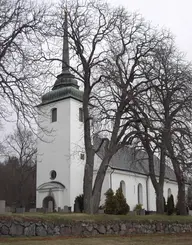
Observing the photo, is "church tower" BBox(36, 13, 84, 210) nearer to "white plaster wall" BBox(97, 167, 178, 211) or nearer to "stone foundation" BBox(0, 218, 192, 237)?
"white plaster wall" BBox(97, 167, 178, 211)

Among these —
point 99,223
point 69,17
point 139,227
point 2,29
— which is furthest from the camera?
point 69,17

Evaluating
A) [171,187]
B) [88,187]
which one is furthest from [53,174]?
[88,187]

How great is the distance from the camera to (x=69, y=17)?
72.9 ft

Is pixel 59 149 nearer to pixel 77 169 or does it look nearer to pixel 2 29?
pixel 77 169

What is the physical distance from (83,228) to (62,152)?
22.1 m

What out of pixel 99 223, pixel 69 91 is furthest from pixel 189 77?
pixel 69 91

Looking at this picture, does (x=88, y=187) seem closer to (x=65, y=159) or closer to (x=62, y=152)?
(x=65, y=159)

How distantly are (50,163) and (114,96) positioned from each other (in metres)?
19.4

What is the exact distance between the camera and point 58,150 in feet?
132

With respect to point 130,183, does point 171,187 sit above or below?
below

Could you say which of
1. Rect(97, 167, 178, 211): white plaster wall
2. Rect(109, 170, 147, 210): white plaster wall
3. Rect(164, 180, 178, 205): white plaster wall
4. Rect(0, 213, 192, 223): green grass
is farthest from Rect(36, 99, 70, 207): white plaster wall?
Rect(0, 213, 192, 223): green grass

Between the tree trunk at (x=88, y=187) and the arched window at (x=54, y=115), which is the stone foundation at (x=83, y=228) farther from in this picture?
the arched window at (x=54, y=115)

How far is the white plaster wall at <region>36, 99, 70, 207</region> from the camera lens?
128 ft

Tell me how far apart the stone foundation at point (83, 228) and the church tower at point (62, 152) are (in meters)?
16.3
